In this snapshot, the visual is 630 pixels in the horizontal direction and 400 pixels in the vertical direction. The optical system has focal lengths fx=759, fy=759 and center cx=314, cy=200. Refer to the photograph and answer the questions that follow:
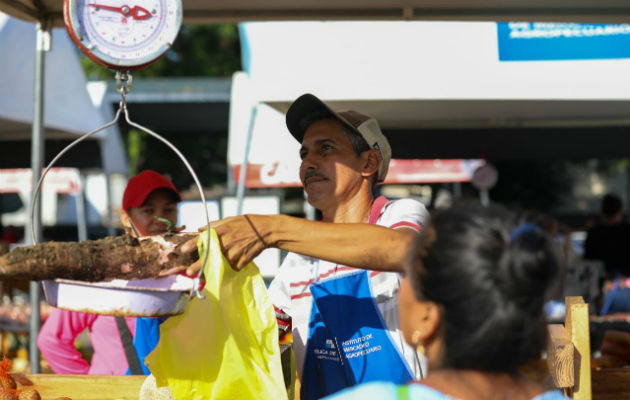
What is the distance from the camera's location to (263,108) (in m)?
6.26

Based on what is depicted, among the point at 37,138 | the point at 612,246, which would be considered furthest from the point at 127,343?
the point at 612,246

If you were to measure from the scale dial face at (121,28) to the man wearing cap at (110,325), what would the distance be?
1.56m

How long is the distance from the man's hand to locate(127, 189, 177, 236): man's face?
1759mm

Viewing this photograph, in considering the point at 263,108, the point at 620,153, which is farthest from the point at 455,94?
the point at 620,153

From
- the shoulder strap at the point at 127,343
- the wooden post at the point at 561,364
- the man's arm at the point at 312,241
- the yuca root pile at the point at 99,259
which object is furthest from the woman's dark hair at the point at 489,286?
the shoulder strap at the point at 127,343

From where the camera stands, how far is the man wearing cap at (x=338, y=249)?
1.83 metres

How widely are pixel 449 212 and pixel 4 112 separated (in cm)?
501

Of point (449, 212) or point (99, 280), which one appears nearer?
point (449, 212)

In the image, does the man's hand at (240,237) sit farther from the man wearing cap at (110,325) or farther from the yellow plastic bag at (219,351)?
the man wearing cap at (110,325)

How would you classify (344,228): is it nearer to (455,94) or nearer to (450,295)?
(450,295)

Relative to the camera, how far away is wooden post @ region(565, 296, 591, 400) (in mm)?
2551

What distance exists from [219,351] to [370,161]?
2.73 ft

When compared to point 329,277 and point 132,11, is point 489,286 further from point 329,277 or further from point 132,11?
point 132,11

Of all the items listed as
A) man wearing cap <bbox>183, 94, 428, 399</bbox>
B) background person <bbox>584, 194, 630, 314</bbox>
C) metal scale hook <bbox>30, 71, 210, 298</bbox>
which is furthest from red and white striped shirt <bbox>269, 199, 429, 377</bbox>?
background person <bbox>584, 194, 630, 314</bbox>
